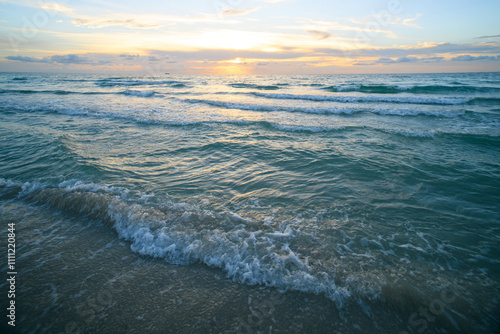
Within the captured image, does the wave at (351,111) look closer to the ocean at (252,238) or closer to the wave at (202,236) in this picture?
the ocean at (252,238)

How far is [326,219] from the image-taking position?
520 cm

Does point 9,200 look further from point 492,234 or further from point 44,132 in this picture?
point 492,234

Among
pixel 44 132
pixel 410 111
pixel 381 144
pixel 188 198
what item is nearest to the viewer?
pixel 188 198

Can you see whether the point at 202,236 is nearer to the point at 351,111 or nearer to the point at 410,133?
the point at 410,133

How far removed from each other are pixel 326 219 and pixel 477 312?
8.61 feet

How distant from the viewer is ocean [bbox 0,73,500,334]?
3246 mm

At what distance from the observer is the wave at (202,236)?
3787 millimetres

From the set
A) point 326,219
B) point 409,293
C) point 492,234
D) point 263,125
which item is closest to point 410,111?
point 263,125

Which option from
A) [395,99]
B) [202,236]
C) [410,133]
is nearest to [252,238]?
[202,236]

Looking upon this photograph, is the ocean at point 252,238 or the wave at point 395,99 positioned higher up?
the wave at point 395,99

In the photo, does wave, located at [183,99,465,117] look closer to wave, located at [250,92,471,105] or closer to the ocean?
wave, located at [250,92,471,105]

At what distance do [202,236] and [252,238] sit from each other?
3.39 ft

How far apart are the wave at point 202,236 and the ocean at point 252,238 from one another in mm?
31

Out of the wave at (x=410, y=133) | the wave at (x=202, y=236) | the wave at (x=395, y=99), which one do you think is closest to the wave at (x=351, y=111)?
the wave at (x=410, y=133)
